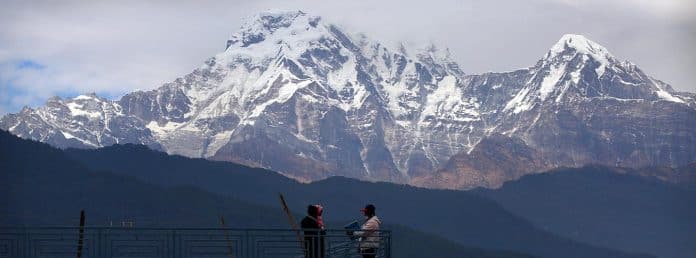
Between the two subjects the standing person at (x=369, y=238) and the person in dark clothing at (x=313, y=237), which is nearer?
the person in dark clothing at (x=313, y=237)

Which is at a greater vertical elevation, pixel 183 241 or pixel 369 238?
pixel 183 241

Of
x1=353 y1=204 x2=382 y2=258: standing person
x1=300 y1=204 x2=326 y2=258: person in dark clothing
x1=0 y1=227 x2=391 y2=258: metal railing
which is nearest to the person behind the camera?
x1=0 y1=227 x2=391 y2=258: metal railing

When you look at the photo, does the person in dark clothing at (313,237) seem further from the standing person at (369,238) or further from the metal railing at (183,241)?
the standing person at (369,238)

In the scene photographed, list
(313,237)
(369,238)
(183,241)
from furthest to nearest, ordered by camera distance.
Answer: (369,238)
(183,241)
(313,237)

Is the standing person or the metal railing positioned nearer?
the metal railing

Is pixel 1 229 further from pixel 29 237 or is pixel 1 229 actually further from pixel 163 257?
pixel 163 257

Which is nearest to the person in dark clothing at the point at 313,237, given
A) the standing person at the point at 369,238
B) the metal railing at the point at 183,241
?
the metal railing at the point at 183,241

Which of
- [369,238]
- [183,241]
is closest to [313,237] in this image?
[369,238]

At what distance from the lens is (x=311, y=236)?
182 feet

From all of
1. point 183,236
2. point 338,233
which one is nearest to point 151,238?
point 183,236

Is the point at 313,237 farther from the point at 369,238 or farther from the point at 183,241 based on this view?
the point at 183,241

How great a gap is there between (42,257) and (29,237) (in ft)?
2.93

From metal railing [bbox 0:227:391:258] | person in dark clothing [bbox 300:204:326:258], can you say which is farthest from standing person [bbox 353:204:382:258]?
person in dark clothing [bbox 300:204:326:258]

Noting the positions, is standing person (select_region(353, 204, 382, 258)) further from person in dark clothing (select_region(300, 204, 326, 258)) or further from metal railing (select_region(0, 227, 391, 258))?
person in dark clothing (select_region(300, 204, 326, 258))
